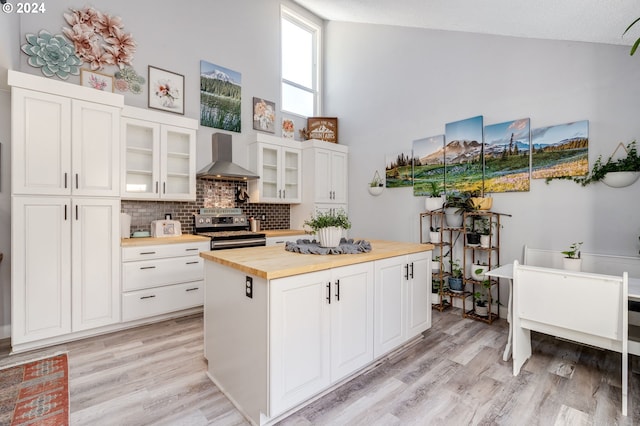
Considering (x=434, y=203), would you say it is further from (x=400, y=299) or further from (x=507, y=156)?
(x=400, y=299)

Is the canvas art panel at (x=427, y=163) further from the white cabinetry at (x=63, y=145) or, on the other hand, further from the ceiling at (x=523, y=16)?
the white cabinetry at (x=63, y=145)

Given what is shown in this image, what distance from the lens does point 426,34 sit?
13.1 feet

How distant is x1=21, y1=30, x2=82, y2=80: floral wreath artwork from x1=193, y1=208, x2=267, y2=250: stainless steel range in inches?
77.0

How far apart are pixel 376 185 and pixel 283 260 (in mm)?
2990

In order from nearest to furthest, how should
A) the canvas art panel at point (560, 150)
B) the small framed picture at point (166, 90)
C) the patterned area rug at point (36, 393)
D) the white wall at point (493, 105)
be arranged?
the patterned area rug at point (36, 393), the white wall at point (493, 105), the canvas art panel at point (560, 150), the small framed picture at point (166, 90)

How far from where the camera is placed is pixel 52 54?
2.99m

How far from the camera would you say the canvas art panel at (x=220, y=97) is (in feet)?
13.3

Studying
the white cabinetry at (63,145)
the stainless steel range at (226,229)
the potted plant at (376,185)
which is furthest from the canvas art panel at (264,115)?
the white cabinetry at (63,145)

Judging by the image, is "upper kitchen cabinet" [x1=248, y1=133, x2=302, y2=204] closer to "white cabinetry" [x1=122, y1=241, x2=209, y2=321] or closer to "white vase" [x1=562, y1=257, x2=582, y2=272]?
"white cabinetry" [x1=122, y1=241, x2=209, y2=321]

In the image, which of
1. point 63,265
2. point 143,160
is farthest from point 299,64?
point 63,265

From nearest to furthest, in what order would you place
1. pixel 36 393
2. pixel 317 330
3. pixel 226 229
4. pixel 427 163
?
pixel 317 330 → pixel 36 393 → pixel 427 163 → pixel 226 229

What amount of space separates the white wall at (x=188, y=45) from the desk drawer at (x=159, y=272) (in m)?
1.07

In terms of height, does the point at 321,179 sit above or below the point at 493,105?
below

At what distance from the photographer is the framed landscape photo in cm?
507
